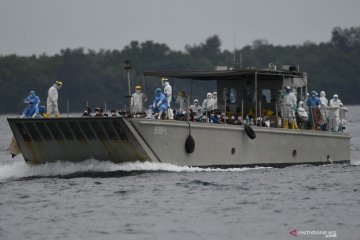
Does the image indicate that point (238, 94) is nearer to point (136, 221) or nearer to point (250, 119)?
point (250, 119)

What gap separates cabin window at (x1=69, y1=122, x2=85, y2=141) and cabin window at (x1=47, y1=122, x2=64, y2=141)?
627mm

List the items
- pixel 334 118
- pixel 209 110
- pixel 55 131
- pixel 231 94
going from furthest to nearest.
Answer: pixel 334 118 < pixel 231 94 < pixel 209 110 < pixel 55 131

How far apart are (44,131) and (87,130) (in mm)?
1709

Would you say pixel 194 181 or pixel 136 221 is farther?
pixel 194 181

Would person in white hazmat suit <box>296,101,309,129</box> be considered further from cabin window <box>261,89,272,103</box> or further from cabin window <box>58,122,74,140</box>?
cabin window <box>58,122,74,140</box>

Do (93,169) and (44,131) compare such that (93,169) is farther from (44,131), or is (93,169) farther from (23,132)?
(23,132)

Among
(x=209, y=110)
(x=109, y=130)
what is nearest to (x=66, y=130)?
(x=109, y=130)

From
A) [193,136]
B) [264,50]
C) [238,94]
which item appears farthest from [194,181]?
[264,50]

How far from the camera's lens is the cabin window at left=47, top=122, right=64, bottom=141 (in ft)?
131

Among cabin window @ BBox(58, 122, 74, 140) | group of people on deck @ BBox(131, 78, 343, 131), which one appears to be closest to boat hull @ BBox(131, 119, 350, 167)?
group of people on deck @ BBox(131, 78, 343, 131)

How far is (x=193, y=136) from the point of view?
40.8 m

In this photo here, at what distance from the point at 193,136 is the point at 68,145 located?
4.13m

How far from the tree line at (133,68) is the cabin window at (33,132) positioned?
82.5 m

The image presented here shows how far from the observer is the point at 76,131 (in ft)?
130
